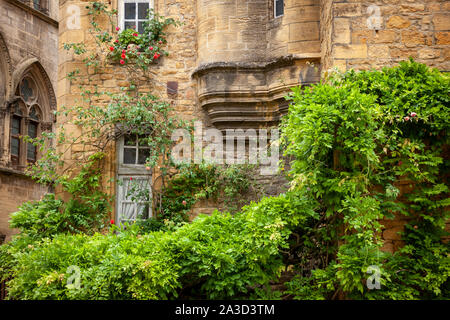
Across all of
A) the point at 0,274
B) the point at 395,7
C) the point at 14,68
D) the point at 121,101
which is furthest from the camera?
the point at 14,68

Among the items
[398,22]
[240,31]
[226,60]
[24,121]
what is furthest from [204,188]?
[24,121]

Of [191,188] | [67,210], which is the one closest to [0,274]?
[67,210]

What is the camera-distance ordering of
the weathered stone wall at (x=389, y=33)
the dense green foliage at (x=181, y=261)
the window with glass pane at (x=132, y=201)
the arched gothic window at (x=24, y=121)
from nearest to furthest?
the dense green foliage at (x=181, y=261) → the weathered stone wall at (x=389, y=33) → the window with glass pane at (x=132, y=201) → the arched gothic window at (x=24, y=121)

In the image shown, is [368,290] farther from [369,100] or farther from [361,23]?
[361,23]

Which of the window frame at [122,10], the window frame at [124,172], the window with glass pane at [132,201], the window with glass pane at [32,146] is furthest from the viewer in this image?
the window with glass pane at [32,146]

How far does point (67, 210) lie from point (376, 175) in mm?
4724

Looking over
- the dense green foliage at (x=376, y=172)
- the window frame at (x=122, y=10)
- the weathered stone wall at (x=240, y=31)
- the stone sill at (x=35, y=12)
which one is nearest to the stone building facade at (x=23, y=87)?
the stone sill at (x=35, y=12)

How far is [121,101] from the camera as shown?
9.18 m

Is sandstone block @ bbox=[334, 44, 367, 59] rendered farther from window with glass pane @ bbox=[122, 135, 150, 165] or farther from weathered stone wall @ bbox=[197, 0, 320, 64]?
window with glass pane @ bbox=[122, 135, 150, 165]

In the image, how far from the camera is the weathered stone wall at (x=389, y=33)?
6973mm

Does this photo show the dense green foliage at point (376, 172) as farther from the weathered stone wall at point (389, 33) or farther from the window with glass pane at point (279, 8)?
the window with glass pane at point (279, 8)

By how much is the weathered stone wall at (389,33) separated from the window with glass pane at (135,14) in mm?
3707

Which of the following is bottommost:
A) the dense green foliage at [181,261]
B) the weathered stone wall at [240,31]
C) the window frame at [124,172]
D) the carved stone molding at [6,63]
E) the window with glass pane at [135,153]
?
the dense green foliage at [181,261]

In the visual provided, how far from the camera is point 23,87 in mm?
16469
